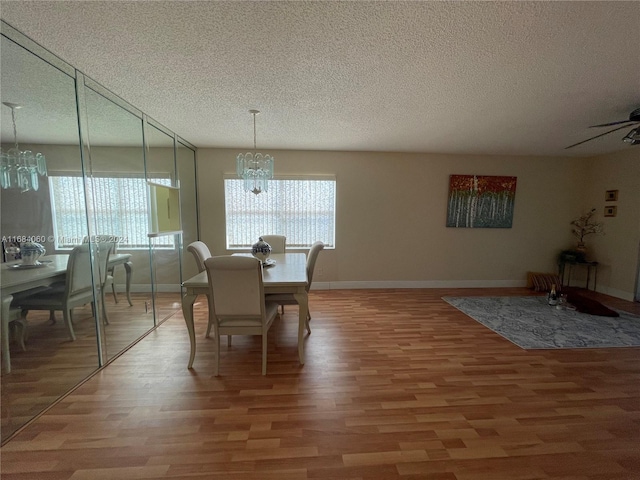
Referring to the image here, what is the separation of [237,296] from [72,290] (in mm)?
1371

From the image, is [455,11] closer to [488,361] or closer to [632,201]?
[488,361]

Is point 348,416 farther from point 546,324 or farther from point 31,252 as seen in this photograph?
point 546,324

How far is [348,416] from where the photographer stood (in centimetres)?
157

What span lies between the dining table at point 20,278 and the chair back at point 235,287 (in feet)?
3.64

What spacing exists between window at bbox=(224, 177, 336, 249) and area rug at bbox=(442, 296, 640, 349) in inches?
96.6

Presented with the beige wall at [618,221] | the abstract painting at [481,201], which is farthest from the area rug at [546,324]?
the abstract painting at [481,201]

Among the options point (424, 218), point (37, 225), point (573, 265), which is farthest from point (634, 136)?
point (37, 225)

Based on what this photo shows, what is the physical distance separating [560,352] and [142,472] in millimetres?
3345

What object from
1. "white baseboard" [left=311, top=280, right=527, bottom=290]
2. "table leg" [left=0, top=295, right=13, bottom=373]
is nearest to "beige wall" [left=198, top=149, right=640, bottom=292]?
"white baseboard" [left=311, top=280, right=527, bottom=290]

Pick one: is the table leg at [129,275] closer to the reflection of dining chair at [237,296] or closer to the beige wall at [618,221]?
the reflection of dining chair at [237,296]

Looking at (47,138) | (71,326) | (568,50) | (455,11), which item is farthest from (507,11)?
(71,326)

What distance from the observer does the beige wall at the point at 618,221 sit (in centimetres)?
376

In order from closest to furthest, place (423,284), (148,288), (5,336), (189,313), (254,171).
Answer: (5,336) < (189,313) < (254,171) < (148,288) < (423,284)

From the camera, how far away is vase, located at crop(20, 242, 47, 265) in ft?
5.24
